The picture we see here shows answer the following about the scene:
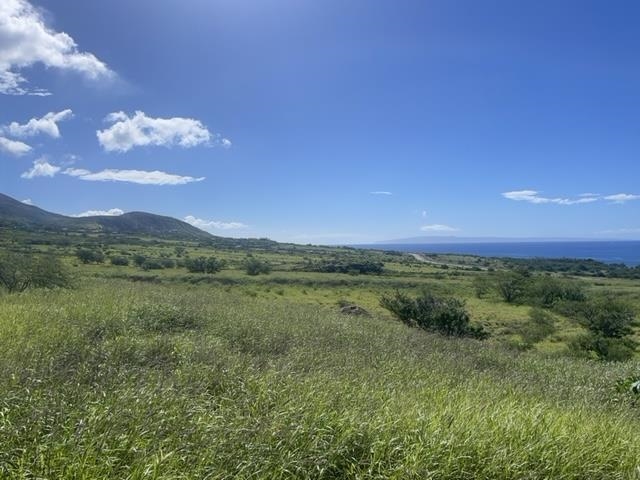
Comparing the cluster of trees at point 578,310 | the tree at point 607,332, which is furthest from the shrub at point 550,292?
the tree at point 607,332

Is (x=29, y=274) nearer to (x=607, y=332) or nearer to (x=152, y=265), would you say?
(x=607, y=332)

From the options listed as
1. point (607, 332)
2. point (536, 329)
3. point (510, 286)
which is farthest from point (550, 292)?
point (536, 329)

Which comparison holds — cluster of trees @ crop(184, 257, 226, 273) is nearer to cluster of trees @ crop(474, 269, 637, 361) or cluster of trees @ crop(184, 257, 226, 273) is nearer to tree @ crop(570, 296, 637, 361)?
cluster of trees @ crop(474, 269, 637, 361)

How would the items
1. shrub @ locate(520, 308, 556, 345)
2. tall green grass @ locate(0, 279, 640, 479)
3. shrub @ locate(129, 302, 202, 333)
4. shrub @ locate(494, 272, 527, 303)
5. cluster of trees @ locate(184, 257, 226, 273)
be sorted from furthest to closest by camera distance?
cluster of trees @ locate(184, 257, 226, 273) → shrub @ locate(494, 272, 527, 303) → shrub @ locate(520, 308, 556, 345) → shrub @ locate(129, 302, 202, 333) → tall green grass @ locate(0, 279, 640, 479)

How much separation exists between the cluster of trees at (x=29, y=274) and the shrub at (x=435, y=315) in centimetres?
1937

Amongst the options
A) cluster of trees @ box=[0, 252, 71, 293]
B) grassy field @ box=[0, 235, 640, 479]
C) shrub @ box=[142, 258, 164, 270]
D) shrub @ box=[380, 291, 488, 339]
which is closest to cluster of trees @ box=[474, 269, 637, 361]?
shrub @ box=[380, 291, 488, 339]

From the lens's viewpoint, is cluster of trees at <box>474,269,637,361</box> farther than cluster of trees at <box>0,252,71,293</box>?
Yes

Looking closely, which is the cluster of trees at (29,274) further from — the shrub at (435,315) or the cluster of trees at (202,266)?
the cluster of trees at (202,266)

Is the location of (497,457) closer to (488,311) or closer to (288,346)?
(288,346)

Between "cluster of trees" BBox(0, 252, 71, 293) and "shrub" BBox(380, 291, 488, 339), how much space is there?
19371mm

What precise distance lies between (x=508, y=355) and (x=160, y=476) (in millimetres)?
13056

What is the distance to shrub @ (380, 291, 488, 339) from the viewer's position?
2580 centimetres

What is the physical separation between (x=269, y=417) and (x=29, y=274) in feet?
72.0

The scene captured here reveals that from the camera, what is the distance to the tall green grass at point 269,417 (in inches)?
158
